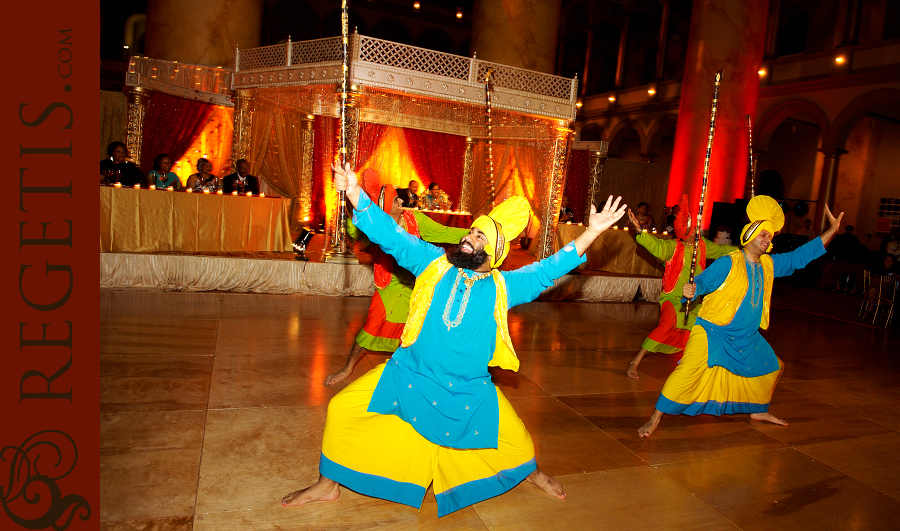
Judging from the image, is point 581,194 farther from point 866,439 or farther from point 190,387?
point 190,387

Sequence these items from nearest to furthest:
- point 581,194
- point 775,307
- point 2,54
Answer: point 2,54
point 775,307
point 581,194

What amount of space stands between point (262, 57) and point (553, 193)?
563cm

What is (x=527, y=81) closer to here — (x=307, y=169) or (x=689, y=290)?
(x=307, y=169)

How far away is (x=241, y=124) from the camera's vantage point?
1042cm

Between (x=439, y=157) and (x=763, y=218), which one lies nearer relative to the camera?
(x=763, y=218)

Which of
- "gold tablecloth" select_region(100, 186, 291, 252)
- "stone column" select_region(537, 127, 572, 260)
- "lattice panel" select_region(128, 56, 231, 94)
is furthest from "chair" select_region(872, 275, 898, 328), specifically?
"lattice panel" select_region(128, 56, 231, 94)

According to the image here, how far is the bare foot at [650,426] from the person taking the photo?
11.8ft

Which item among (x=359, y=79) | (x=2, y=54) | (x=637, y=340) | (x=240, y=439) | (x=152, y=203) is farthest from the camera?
(x=359, y=79)

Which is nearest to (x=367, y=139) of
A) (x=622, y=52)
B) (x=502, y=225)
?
(x=502, y=225)

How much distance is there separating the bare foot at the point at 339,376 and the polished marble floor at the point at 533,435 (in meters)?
0.10

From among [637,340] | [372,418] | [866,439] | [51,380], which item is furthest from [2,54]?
[637,340]

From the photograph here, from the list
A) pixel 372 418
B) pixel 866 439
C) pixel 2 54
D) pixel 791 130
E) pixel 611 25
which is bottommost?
pixel 866 439

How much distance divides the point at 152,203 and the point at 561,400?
583 centimetres

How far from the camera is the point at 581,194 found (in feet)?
50.2
